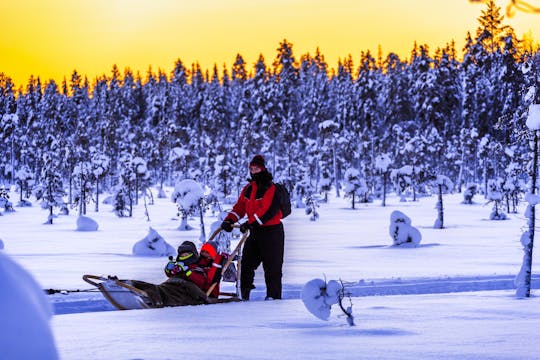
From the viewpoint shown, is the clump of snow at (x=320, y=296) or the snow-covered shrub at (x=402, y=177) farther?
the snow-covered shrub at (x=402, y=177)

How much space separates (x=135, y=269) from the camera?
1308 centimetres

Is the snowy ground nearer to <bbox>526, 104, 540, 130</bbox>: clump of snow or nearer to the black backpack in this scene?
the black backpack

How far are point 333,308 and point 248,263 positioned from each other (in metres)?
2.44

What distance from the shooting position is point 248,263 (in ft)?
27.0

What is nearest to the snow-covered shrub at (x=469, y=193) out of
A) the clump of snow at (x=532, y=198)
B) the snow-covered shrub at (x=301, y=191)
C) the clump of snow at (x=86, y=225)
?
the snow-covered shrub at (x=301, y=191)

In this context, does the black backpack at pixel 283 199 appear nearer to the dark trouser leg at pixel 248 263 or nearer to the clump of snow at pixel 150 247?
the dark trouser leg at pixel 248 263

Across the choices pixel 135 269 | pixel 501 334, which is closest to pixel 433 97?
pixel 135 269

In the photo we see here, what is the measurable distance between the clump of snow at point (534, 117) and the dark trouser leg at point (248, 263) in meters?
3.44

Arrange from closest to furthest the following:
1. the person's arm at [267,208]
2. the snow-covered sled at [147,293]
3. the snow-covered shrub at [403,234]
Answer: the snow-covered sled at [147,293]
the person's arm at [267,208]
the snow-covered shrub at [403,234]

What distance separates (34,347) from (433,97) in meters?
51.4

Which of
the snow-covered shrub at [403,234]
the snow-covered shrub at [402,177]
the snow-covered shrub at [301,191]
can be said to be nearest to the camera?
the snow-covered shrub at [403,234]

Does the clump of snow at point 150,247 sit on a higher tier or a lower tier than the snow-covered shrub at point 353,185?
lower

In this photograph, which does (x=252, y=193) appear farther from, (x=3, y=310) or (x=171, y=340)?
(x=3, y=310)

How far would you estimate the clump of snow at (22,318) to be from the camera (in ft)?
6.06
